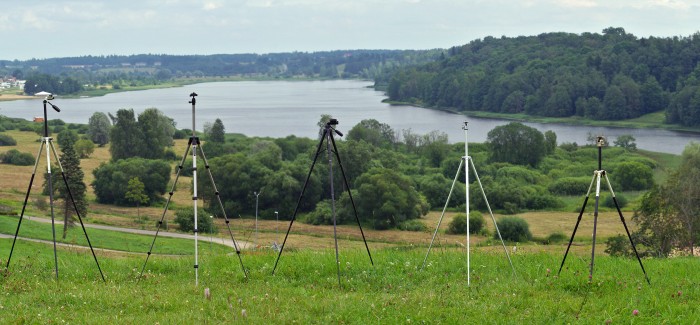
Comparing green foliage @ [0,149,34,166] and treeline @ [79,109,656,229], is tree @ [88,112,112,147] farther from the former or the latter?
green foliage @ [0,149,34,166]

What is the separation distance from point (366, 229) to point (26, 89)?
134597 mm

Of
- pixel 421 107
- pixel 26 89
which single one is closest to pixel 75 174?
pixel 421 107

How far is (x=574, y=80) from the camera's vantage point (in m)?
127

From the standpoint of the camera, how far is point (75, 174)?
39.3 m

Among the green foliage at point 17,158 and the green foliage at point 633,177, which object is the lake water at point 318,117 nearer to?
the green foliage at point 633,177

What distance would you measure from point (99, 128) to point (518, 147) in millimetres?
44520

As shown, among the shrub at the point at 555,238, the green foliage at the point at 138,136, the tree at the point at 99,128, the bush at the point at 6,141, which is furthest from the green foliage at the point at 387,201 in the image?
the bush at the point at 6,141

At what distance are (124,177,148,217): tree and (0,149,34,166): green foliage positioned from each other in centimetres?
1730

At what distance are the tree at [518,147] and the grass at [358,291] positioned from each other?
208ft

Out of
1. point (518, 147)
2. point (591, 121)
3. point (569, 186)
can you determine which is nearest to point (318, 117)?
point (591, 121)

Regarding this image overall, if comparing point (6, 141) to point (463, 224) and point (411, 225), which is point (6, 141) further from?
point (463, 224)

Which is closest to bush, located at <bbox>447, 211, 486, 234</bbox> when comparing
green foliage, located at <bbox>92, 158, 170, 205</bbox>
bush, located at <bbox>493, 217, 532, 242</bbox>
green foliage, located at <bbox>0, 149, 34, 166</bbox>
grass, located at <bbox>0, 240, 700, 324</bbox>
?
bush, located at <bbox>493, 217, 532, 242</bbox>

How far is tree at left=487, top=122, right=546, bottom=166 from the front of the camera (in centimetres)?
7225

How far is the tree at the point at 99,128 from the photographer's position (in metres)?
82.8
